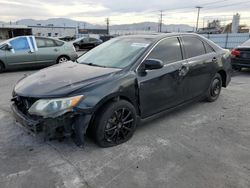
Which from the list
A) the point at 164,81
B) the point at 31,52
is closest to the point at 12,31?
the point at 31,52

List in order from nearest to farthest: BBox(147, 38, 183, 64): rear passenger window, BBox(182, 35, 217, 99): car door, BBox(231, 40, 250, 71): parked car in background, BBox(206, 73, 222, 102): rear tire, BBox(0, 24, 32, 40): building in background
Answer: BBox(147, 38, 183, 64): rear passenger window → BBox(182, 35, 217, 99): car door → BBox(206, 73, 222, 102): rear tire → BBox(231, 40, 250, 71): parked car in background → BBox(0, 24, 32, 40): building in background

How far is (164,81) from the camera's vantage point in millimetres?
3430

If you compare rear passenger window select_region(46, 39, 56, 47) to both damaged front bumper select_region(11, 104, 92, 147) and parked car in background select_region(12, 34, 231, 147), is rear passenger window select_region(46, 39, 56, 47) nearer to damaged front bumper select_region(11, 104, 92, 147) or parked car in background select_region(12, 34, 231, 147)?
parked car in background select_region(12, 34, 231, 147)

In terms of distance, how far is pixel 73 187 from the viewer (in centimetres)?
224

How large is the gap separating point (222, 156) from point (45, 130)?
2188 millimetres

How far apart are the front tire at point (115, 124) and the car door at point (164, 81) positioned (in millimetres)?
282

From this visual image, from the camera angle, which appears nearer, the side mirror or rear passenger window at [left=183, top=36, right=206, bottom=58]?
the side mirror

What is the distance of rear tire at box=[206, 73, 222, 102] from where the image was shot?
4669 mm

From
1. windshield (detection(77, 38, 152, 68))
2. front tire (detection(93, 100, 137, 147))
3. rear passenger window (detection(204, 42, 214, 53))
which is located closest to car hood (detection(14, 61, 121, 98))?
windshield (detection(77, 38, 152, 68))

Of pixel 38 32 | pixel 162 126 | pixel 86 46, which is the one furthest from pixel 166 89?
pixel 38 32

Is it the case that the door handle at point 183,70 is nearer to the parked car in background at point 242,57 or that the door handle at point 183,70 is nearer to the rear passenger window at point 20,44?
the parked car in background at point 242,57

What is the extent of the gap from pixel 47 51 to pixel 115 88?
6.93 meters

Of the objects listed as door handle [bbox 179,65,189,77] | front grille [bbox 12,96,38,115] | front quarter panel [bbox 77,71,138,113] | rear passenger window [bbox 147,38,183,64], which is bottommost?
front grille [bbox 12,96,38,115]

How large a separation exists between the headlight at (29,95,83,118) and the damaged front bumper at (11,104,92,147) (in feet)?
0.18
